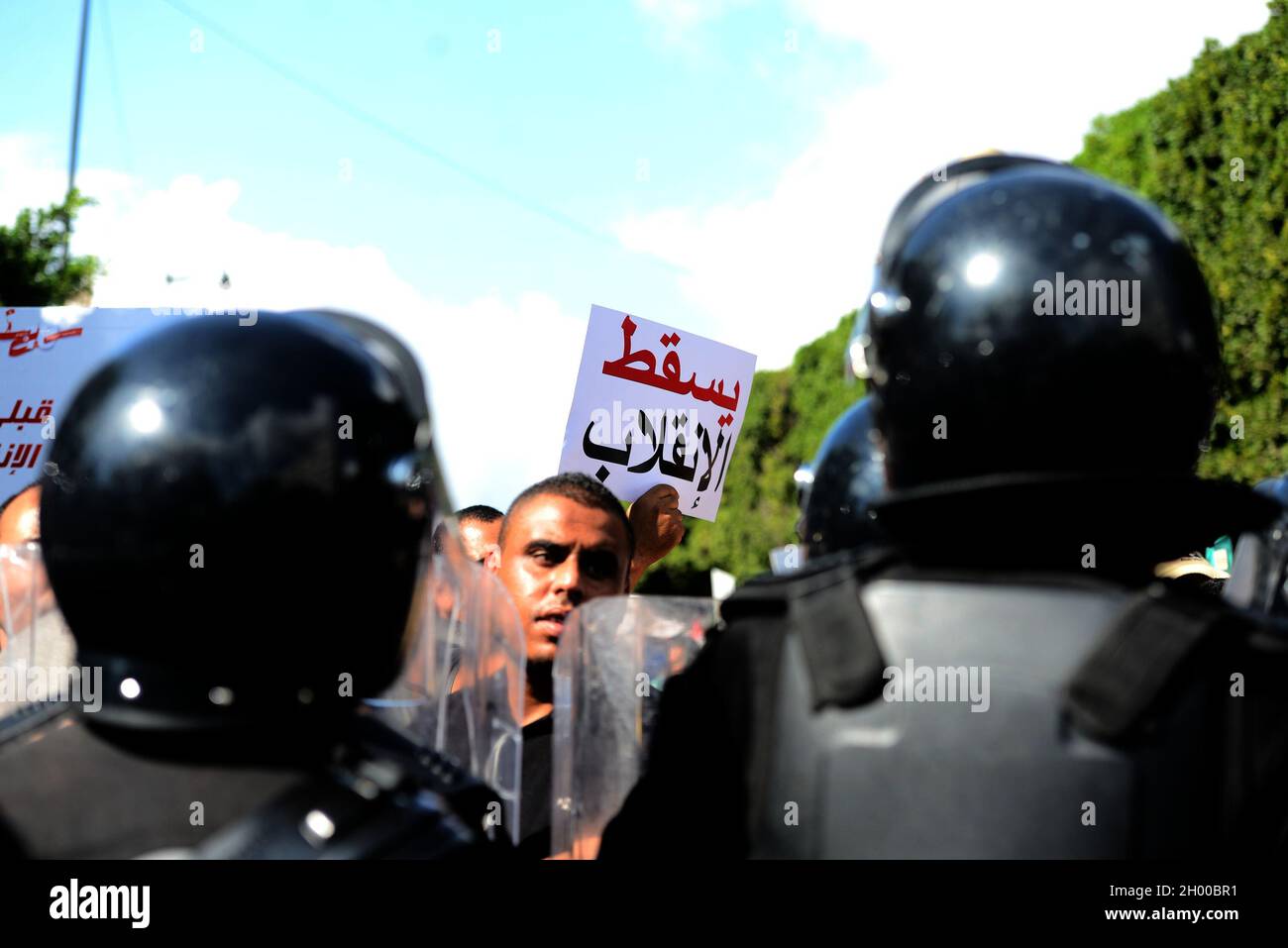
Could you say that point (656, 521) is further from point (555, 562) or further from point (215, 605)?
point (215, 605)

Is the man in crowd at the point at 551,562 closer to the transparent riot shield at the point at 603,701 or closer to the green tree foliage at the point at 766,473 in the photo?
the transparent riot shield at the point at 603,701

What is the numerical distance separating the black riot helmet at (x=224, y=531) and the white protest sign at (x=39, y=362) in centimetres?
459

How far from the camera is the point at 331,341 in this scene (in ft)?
6.41

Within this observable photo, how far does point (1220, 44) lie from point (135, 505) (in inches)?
581

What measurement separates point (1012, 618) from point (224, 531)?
1.07 meters

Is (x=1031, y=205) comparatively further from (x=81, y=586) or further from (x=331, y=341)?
(x=81, y=586)

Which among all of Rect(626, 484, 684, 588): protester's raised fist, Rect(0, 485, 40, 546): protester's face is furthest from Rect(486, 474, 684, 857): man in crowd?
Rect(0, 485, 40, 546): protester's face

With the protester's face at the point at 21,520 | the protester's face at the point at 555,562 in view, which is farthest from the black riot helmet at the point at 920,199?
the protester's face at the point at 21,520

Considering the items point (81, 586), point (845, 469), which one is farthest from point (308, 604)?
point (845, 469)

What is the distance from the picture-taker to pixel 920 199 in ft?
7.29

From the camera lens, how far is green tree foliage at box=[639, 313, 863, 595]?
27.8m

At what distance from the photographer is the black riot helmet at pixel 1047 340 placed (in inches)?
72.9
